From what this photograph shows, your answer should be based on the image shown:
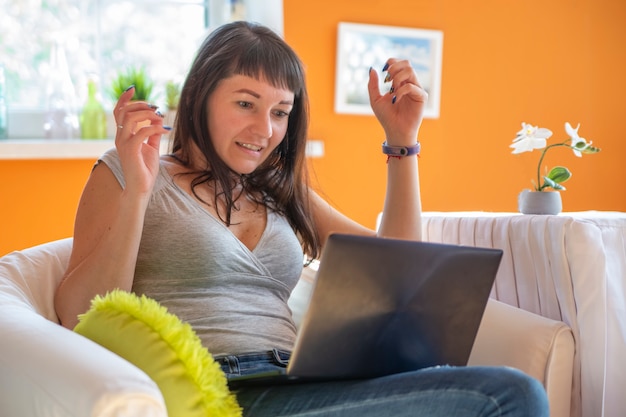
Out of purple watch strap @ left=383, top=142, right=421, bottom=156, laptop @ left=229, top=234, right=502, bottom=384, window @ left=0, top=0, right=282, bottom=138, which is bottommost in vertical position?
laptop @ left=229, top=234, right=502, bottom=384

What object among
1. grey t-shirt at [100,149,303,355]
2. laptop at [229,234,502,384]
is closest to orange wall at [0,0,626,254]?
grey t-shirt at [100,149,303,355]

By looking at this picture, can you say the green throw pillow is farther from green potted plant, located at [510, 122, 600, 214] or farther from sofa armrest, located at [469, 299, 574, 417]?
green potted plant, located at [510, 122, 600, 214]

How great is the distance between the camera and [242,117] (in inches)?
63.5

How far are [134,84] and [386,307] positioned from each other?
1.88 metres

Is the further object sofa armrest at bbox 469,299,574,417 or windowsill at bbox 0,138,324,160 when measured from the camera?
windowsill at bbox 0,138,324,160

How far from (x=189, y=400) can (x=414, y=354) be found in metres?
0.34

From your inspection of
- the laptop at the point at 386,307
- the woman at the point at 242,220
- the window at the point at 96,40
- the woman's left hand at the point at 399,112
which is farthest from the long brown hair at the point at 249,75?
the window at the point at 96,40

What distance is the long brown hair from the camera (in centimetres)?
162

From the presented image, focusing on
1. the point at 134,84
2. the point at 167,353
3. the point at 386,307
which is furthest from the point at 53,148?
the point at 386,307

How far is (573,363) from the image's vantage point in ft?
5.12

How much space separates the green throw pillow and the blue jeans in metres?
0.07

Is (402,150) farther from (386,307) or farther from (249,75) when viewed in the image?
(386,307)

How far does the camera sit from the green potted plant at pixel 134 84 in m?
2.77

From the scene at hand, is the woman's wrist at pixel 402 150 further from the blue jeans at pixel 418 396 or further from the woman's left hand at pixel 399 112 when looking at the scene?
the blue jeans at pixel 418 396
